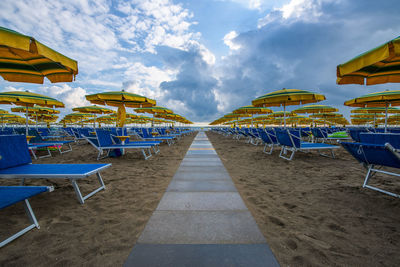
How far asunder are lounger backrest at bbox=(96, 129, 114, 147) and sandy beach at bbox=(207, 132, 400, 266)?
4.40m

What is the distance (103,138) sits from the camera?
225 inches

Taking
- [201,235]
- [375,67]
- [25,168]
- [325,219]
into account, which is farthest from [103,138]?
[375,67]

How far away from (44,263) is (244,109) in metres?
12.3

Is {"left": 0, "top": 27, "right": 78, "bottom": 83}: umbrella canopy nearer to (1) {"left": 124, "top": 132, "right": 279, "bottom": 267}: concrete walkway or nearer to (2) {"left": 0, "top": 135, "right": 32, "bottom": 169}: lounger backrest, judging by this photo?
(2) {"left": 0, "top": 135, "right": 32, "bottom": 169}: lounger backrest

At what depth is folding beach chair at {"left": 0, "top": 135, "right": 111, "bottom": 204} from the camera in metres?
2.14

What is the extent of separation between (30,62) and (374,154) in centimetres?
620

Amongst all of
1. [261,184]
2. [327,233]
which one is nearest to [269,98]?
[261,184]

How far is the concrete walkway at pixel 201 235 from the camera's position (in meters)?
1.26

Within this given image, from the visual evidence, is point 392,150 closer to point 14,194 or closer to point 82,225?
point 82,225

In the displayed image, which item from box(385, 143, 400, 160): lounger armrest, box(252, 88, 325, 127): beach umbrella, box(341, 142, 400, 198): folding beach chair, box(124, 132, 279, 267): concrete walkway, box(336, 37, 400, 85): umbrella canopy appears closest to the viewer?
box(124, 132, 279, 267): concrete walkway

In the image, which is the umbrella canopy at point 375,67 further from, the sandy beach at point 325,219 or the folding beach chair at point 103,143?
the folding beach chair at point 103,143

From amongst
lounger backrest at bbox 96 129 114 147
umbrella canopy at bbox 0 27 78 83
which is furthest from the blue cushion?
lounger backrest at bbox 96 129 114 147

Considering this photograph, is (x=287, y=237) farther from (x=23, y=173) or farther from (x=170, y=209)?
(x=23, y=173)

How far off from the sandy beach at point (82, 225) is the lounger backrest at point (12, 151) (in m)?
0.64
